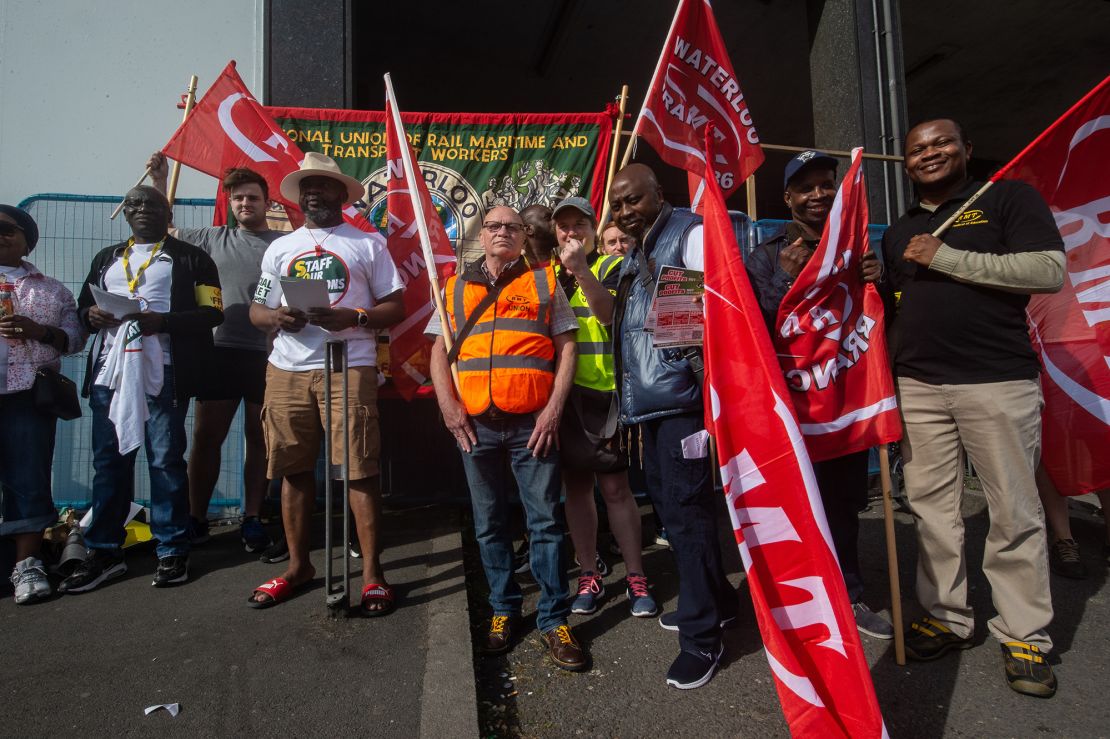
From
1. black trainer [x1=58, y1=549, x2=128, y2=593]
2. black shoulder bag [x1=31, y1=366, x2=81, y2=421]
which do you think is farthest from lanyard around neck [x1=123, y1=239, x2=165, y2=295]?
black trainer [x1=58, y1=549, x2=128, y2=593]

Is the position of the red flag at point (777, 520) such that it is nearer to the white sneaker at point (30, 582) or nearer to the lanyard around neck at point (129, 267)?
the lanyard around neck at point (129, 267)

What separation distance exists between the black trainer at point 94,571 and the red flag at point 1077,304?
4.94 meters

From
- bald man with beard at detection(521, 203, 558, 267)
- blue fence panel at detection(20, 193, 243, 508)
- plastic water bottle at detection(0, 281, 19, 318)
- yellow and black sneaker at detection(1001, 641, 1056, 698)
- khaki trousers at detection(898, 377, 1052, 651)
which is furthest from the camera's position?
blue fence panel at detection(20, 193, 243, 508)

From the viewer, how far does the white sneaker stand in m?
3.49

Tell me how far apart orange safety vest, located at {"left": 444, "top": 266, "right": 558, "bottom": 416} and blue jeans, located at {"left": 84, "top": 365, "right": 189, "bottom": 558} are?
1.99 m

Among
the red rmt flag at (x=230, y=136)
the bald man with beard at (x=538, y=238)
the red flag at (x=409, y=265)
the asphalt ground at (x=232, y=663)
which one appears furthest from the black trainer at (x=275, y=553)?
the bald man with beard at (x=538, y=238)

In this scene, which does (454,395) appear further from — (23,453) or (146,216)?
(23,453)

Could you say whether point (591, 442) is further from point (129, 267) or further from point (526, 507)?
point (129, 267)

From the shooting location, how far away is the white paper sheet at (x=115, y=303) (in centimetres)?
350

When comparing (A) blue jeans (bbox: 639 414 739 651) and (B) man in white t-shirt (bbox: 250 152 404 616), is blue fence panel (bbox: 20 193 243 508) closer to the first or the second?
(B) man in white t-shirt (bbox: 250 152 404 616)

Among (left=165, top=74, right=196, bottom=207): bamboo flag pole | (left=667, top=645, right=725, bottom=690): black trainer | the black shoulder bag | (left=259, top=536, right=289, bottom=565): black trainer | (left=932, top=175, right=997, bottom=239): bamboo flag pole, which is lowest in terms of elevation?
(left=667, top=645, right=725, bottom=690): black trainer

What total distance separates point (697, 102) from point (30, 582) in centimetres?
466

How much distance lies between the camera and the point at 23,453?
145 inches

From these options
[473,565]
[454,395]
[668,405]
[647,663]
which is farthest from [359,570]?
[668,405]
